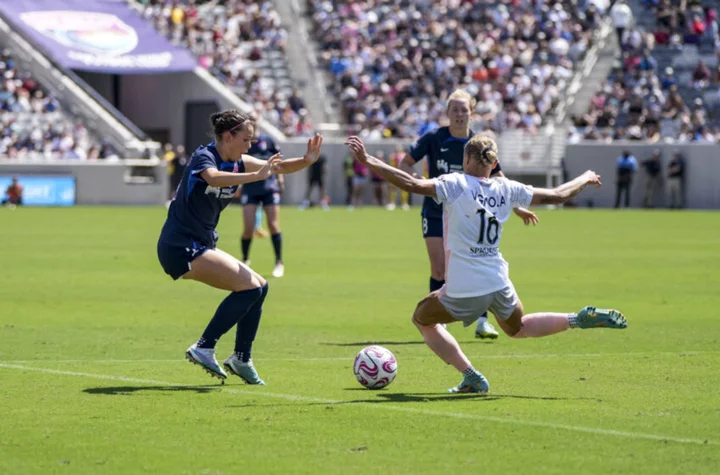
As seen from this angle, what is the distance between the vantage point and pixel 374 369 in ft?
33.9

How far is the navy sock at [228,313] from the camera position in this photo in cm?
1037

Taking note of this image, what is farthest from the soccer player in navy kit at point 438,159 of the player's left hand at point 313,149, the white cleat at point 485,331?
the player's left hand at point 313,149

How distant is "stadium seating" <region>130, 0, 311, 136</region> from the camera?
177 feet

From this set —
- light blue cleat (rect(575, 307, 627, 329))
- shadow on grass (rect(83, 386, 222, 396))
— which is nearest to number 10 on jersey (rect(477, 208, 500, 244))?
light blue cleat (rect(575, 307, 627, 329))

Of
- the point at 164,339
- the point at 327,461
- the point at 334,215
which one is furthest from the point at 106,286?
the point at 334,215

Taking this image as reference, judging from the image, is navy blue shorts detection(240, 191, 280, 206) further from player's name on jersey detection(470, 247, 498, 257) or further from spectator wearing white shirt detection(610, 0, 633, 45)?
spectator wearing white shirt detection(610, 0, 633, 45)

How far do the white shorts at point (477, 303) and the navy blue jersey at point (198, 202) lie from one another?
1907 mm

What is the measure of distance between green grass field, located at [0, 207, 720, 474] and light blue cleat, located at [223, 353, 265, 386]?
0.11 meters

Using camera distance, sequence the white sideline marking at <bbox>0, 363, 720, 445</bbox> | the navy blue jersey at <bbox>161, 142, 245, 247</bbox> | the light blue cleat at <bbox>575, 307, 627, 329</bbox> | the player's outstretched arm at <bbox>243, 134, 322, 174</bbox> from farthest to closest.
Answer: the navy blue jersey at <bbox>161, 142, 245, 247</bbox> < the player's outstretched arm at <bbox>243, 134, 322, 174</bbox> < the light blue cleat at <bbox>575, 307, 627, 329</bbox> < the white sideline marking at <bbox>0, 363, 720, 445</bbox>

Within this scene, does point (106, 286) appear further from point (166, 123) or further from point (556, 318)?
point (166, 123)

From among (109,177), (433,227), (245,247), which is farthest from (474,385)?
(109,177)

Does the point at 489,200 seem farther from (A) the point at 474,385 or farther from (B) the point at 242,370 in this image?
(B) the point at 242,370

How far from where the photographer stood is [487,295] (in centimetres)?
960

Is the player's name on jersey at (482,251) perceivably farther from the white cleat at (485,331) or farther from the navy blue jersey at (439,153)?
the white cleat at (485,331)
